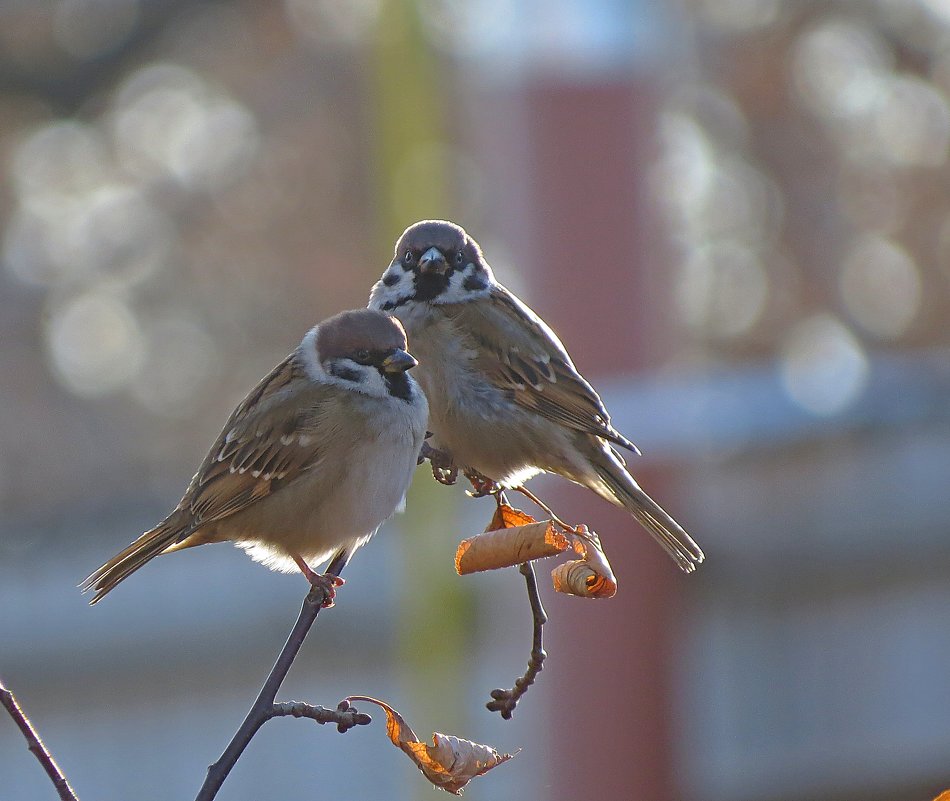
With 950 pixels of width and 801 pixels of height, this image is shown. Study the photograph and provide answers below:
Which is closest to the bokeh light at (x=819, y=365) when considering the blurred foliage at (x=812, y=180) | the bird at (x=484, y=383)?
the blurred foliage at (x=812, y=180)

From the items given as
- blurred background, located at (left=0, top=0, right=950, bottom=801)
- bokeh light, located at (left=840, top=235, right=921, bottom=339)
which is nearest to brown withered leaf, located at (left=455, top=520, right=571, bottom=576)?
blurred background, located at (left=0, top=0, right=950, bottom=801)

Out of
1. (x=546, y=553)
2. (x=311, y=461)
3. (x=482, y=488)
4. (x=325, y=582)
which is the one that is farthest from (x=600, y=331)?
(x=546, y=553)

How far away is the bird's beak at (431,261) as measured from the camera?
2.77m

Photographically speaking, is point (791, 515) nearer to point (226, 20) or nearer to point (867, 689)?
point (867, 689)

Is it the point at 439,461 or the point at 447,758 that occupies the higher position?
the point at 439,461

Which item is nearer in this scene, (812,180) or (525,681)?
A: (525,681)

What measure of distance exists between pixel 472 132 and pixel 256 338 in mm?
2129

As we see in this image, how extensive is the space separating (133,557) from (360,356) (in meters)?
0.48

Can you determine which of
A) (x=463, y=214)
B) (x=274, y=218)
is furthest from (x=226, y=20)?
→ (x=463, y=214)

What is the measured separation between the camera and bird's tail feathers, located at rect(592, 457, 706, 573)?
255 centimetres

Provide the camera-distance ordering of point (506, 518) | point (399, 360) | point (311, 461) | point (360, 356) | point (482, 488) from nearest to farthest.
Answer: point (506, 518), point (482, 488), point (399, 360), point (360, 356), point (311, 461)

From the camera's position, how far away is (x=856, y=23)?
9.02 meters

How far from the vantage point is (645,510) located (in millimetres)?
2705

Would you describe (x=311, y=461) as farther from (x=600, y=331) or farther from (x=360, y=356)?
(x=600, y=331)
